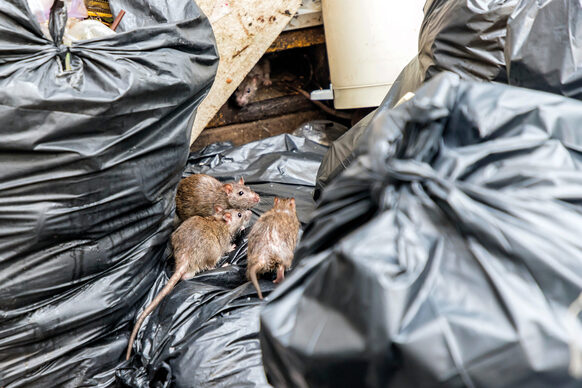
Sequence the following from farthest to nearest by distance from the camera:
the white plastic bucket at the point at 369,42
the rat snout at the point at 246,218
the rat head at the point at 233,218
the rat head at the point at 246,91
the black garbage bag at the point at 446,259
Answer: the rat head at the point at 246,91 < the white plastic bucket at the point at 369,42 < the rat snout at the point at 246,218 < the rat head at the point at 233,218 < the black garbage bag at the point at 446,259

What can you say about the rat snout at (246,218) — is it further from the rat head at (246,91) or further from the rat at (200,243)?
the rat head at (246,91)

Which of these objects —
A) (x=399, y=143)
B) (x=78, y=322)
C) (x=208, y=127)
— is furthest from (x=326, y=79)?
(x=399, y=143)

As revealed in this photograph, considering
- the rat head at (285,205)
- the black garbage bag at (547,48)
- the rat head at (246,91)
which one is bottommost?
the rat head at (285,205)

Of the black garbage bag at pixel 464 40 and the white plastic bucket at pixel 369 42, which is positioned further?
the white plastic bucket at pixel 369 42

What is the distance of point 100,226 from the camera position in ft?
6.31

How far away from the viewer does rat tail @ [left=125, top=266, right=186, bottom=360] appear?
6.69 ft

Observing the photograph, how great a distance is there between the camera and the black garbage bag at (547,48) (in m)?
1.29

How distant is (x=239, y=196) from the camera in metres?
2.89

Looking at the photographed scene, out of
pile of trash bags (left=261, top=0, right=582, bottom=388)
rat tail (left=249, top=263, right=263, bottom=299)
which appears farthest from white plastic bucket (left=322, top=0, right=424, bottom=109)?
pile of trash bags (left=261, top=0, right=582, bottom=388)

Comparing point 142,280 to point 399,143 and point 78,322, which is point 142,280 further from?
point 399,143

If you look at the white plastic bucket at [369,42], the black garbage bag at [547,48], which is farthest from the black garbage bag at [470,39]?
the white plastic bucket at [369,42]

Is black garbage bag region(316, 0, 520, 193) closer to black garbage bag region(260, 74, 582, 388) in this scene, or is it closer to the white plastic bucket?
black garbage bag region(260, 74, 582, 388)

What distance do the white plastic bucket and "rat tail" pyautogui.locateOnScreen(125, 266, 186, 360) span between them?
172 cm

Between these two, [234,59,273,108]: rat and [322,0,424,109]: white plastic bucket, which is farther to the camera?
[234,59,273,108]: rat
